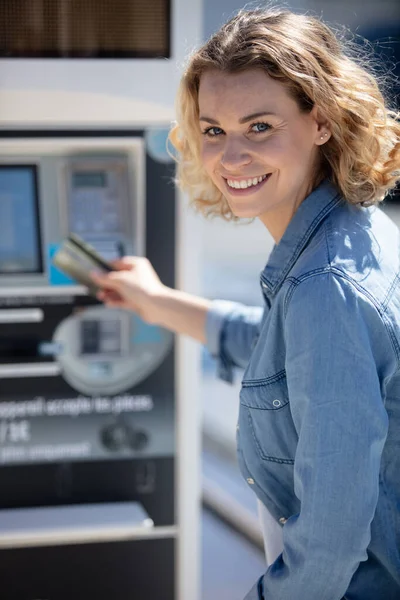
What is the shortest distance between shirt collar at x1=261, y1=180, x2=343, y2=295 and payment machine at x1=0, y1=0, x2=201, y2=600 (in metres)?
0.85

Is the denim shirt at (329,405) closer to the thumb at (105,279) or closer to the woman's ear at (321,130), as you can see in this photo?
the woman's ear at (321,130)

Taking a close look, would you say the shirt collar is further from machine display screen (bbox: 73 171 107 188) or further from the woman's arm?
machine display screen (bbox: 73 171 107 188)

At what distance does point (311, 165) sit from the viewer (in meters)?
1.57

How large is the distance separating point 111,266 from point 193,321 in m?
0.32

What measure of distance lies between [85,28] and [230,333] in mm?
914

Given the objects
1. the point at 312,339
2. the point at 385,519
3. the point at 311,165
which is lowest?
the point at 385,519

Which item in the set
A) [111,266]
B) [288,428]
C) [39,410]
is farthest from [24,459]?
[288,428]

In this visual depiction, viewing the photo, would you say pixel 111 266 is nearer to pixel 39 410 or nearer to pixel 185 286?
pixel 185 286

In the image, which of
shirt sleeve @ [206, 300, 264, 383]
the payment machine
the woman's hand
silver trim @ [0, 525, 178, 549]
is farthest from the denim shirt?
silver trim @ [0, 525, 178, 549]

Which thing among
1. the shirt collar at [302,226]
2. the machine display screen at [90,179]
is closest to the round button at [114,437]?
the machine display screen at [90,179]

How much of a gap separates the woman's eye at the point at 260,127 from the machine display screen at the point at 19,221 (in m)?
1.00

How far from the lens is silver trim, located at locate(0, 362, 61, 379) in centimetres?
237

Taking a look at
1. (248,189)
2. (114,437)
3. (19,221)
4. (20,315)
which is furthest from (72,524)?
(248,189)

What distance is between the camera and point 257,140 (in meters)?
1.50
